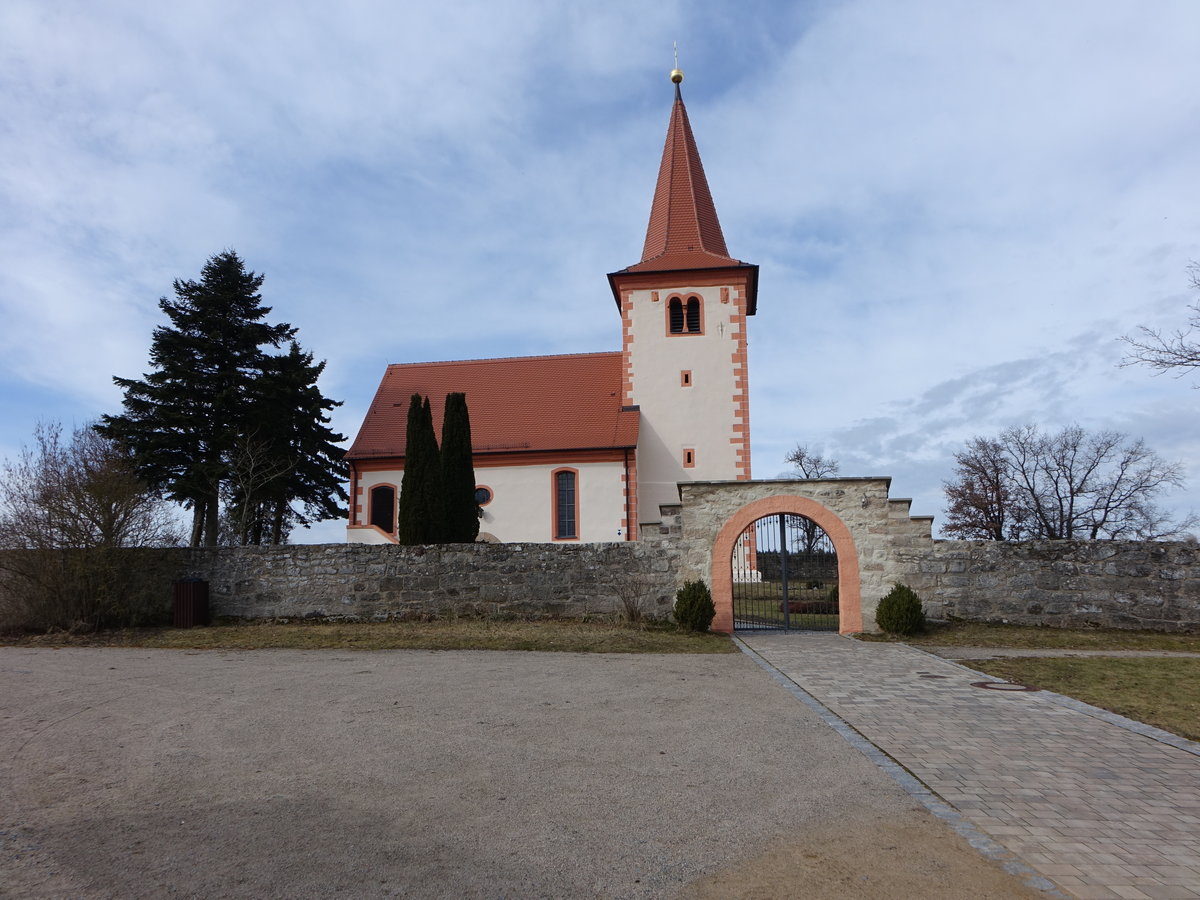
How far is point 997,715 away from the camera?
7102 mm

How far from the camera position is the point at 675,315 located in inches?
1056

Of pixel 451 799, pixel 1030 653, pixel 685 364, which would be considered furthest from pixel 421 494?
pixel 451 799

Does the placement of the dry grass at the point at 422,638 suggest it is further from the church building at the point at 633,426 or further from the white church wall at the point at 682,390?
the white church wall at the point at 682,390

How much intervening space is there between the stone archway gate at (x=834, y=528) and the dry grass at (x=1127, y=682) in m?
3.47

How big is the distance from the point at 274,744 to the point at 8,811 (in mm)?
1811

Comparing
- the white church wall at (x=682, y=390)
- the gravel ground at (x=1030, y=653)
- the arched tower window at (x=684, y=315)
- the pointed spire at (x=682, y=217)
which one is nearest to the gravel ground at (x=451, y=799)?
the gravel ground at (x=1030, y=653)

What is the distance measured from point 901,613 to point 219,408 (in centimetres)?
2253

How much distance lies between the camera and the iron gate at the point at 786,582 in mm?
14742

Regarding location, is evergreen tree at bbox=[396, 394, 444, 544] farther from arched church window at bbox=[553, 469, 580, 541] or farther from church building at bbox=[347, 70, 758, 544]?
arched church window at bbox=[553, 469, 580, 541]

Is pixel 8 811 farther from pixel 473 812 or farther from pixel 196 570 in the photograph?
pixel 196 570

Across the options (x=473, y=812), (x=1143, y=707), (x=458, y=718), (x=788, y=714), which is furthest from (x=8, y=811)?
(x=1143, y=707)

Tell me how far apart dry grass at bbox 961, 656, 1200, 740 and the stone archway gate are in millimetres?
3472

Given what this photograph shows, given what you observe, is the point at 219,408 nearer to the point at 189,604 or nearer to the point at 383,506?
the point at 383,506

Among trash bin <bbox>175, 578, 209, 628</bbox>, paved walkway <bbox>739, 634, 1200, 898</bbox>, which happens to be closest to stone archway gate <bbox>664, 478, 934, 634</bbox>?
paved walkway <bbox>739, 634, 1200, 898</bbox>
